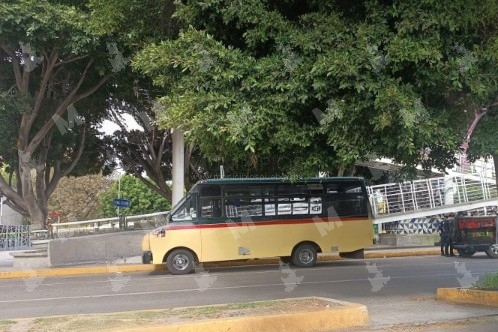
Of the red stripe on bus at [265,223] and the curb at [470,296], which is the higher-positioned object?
the red stripe on bus at [265,223]

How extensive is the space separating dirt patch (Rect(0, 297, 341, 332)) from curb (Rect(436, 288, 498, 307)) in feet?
8.03

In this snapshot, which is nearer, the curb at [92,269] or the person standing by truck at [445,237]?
the curb at [92,269]

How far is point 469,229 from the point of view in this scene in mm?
18641

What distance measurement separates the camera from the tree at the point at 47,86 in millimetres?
14398

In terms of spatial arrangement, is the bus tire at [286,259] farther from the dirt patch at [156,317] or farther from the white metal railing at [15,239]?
the white metal railing at [15,239]

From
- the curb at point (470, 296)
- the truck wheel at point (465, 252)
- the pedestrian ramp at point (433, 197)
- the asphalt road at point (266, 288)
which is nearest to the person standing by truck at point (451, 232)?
the truck wheel at point (465, 252)

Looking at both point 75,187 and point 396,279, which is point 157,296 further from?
point 75,187

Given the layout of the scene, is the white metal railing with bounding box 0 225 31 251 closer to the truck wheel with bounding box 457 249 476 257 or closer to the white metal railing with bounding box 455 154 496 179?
the truck wheel with bounding box 457 249 476 257

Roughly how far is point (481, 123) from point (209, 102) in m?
4.23

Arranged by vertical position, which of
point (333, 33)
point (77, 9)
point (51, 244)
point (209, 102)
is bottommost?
point (51, 244)

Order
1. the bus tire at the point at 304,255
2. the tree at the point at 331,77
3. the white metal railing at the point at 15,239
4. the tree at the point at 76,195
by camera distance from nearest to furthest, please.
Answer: the tree at the point at 331,77
the bus tire at the point at 304,255
the white metal railing at the point at 15,239
the tree at the point at 76,195

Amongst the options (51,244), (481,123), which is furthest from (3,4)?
(481,123)

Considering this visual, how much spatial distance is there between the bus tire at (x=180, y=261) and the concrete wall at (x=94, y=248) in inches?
160

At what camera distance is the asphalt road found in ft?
30.3
